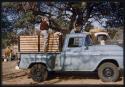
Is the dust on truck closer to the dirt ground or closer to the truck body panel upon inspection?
the truck body panel

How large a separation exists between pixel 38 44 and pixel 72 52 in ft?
5.03

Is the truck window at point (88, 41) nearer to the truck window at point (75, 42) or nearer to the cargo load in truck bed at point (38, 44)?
the truck window at point (75, 42)

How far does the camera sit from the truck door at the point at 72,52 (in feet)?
38.8

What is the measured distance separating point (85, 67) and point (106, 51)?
3.38ft

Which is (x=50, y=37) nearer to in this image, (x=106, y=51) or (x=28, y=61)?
(x=28, y=61)

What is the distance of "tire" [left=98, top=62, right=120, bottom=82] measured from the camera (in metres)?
11.5

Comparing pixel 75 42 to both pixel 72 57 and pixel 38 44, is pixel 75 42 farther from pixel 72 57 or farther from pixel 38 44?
pixel 38 44

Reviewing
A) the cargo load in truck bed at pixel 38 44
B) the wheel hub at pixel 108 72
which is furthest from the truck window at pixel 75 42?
the wheel hub at pixel 108 72

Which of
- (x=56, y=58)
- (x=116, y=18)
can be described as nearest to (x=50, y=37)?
(x=56, y=58)

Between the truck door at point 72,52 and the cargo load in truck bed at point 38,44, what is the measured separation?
0.47m

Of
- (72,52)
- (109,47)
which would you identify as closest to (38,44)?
(72,52)

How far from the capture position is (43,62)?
39.6 feet

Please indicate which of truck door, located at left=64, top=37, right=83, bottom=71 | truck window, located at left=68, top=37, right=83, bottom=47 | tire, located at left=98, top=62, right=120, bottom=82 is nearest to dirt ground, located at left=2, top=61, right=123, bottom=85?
tire, located at left=98, top=62, right=120, bottom=82

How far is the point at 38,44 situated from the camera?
12469 mm
